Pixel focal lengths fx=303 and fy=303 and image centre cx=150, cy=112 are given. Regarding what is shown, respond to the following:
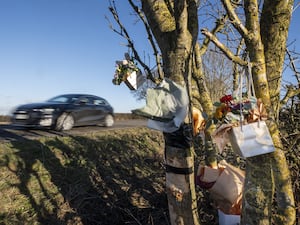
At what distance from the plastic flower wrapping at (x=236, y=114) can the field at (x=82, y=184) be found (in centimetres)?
131

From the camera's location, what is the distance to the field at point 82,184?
4.71m

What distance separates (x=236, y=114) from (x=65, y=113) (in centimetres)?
853

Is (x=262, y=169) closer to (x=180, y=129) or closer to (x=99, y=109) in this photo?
(x=180, y=129)

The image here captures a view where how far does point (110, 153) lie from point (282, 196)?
563 cm

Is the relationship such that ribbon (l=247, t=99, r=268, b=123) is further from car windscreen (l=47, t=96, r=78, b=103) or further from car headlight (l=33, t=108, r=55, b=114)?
car windscreen (l=47, t=96, r=78, b=103)

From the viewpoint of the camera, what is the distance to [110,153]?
24.7ft

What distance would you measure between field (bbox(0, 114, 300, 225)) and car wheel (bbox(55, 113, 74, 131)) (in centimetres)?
211

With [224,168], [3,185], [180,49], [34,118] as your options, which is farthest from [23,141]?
[180,49]

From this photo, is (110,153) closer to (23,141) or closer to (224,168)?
(23,141)

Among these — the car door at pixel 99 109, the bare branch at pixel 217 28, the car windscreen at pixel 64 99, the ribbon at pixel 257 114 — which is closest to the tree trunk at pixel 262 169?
the ribbon at pixel 257 114

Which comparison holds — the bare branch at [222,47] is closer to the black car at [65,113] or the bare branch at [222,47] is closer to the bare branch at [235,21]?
the bare branch at [235,21]

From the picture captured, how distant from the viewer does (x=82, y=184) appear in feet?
19.1

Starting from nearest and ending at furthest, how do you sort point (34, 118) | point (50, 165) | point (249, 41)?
point (249, 41) < point (50, 165) < point (34, 118)

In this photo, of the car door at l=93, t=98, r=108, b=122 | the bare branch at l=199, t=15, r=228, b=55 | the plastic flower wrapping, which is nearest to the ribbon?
the plastic flower wrapping
